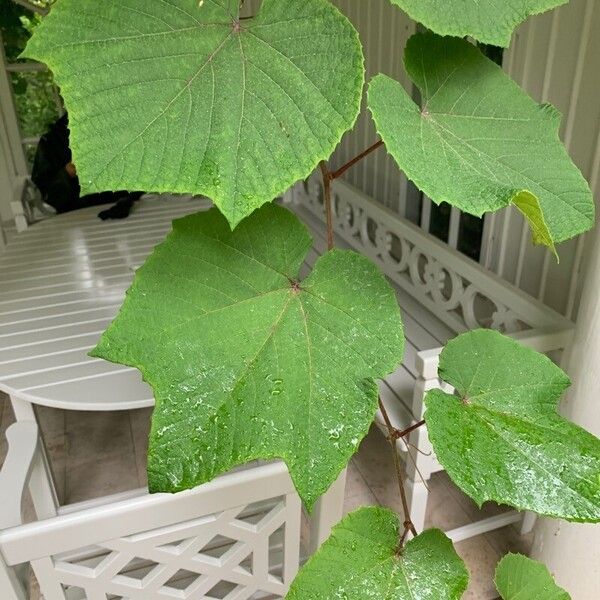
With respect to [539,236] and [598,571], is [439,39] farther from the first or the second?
[598,571]

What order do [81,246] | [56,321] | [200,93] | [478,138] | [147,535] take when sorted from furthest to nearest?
1. [81,246]
2. [56,321]
3. [147,535]
4. [478,138]
5. [200,93]

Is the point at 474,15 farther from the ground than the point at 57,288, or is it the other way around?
the point at 474,15

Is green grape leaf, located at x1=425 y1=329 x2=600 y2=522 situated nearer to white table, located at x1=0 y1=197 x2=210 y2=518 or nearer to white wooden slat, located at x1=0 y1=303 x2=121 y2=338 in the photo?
white table, located at x1=0 y1=197 x2=210 y2=518

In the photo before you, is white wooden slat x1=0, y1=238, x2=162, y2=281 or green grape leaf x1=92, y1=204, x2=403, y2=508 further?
white wooden slat x1=0, y1=238, x2=162, y2=281

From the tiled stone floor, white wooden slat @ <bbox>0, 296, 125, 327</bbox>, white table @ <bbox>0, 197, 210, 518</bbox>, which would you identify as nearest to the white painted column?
the tiled stone floor

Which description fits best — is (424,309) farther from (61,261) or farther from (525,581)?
(61,261)

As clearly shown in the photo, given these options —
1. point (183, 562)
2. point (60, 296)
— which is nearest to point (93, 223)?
point (60, 296)
